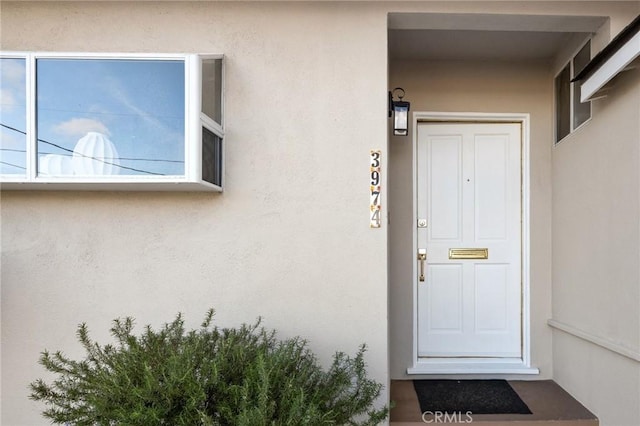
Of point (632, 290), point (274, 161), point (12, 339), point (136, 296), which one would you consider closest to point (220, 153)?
point (274, 161)

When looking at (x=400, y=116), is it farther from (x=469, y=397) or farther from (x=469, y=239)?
(x=469, y=397)

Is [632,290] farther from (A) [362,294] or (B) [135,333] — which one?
(B) [135,333]

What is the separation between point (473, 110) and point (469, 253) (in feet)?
4.12

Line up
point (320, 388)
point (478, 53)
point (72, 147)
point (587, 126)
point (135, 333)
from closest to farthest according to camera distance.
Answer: point (320, 388), point (72, 147), point (135, 333), point (587, 126), point (478, 53)

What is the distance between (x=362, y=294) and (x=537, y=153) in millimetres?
2097

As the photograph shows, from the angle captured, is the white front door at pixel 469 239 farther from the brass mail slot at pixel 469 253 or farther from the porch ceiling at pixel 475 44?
the porch ceiling at pixel 475 44

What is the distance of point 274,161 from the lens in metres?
2.41

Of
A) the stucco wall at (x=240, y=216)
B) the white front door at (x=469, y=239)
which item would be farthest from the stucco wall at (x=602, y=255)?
the stucco wall at (x=240, y=216)

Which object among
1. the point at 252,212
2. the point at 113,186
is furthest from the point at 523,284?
the point at 113,186

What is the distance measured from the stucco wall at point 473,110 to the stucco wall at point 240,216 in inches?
37.3

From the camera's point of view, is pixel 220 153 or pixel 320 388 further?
pixel 220 153

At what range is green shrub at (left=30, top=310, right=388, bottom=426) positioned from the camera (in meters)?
1.60

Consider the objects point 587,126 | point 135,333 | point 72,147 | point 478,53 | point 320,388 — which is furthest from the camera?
point 478,53

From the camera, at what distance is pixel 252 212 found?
2.40 meters
